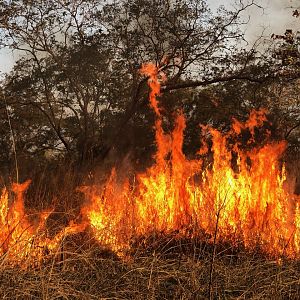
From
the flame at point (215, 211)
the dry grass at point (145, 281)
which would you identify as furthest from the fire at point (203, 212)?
the dry grass at point (145, 281)

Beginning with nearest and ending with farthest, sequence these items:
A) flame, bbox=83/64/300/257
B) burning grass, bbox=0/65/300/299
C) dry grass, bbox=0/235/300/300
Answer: dry grass, bbox=0/235/300/300
burning grass, bbox=0/65/300/299
flame, bbox=83/64/300/257

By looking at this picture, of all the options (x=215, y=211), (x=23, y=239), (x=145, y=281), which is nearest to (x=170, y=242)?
(x=215, y=211)

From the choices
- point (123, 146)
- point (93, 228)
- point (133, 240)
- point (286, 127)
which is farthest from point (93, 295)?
point (286, 127)

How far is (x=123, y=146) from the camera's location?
18.0 metres

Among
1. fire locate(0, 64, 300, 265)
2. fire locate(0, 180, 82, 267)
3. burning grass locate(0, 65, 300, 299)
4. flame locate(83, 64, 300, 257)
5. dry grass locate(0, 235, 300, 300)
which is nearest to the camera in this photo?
dry grass locate(0, 235, 300, 300)

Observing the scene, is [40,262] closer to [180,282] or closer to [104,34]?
[180,282]

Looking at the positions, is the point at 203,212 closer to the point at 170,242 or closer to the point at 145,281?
the point at 170,242

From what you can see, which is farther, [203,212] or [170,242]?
[203,212]

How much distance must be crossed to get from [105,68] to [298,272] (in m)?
14.5

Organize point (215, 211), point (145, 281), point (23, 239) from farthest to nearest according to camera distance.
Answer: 1. point (215, 211)
2. point (23, 239)
3. point (145, 281)

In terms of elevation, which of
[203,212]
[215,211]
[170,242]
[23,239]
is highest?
[23,239]

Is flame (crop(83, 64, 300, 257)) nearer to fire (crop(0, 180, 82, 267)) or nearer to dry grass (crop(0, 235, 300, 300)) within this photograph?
fire (crop(0, 180, 82, 267))

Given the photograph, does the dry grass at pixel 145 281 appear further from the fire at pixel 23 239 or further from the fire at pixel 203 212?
the fire at pixel 203 212

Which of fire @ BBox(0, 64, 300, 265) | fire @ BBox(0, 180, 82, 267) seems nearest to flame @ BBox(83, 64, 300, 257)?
fire @ BBox(0, 64, 300, 265)
